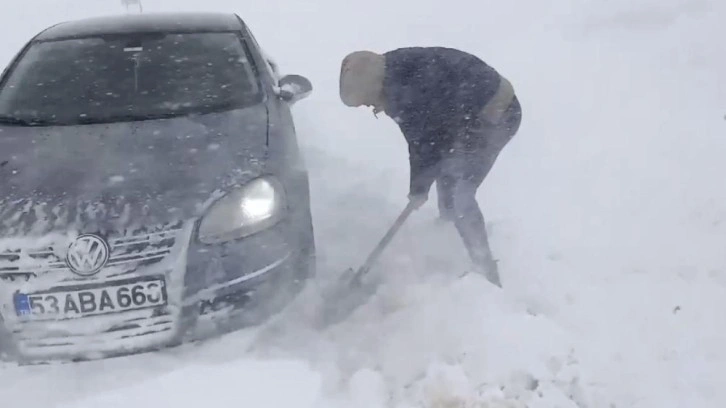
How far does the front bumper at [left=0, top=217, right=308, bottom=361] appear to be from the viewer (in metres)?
2.48

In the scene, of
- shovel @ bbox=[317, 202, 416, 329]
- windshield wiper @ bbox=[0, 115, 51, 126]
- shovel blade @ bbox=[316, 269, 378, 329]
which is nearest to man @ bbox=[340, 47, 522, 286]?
shovel @ bbox=[317, 202, 416, 329]

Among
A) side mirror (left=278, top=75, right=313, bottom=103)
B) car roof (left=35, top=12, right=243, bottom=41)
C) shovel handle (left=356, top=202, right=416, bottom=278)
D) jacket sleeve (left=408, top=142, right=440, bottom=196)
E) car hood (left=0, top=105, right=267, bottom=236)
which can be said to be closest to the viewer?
car hood (left=0, top=105, right=267, bottom=236)

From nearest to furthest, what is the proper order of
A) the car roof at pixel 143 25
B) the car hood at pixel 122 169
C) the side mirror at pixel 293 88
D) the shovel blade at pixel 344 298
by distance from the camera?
the car hood at pixel 122 169, the shovel blade at pixel 344 298, the side mirror at pixel 293 88, the car roof at pixel 143 25

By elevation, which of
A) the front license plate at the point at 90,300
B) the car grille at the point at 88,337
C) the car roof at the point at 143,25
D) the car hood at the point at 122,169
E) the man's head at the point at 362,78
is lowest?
the car grille at the point at 88,337

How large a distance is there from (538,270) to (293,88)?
1.55m

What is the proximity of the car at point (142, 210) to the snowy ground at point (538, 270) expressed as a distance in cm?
23

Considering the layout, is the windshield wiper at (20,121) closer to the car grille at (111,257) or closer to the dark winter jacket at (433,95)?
the car grille at (111,257)

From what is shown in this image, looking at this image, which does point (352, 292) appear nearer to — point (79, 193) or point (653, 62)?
point (79, 193)

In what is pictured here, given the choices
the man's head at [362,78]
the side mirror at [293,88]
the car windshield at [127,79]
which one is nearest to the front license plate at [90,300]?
the car windshield at [127,79]

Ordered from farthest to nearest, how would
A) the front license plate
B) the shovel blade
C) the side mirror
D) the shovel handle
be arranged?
the side mirror → the shovel handle → the shovel blade → the front license plate

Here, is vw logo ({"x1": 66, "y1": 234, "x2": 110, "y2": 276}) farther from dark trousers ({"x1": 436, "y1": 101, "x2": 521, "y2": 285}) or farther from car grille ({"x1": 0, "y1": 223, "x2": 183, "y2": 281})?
dark trousers ({"x1": 436, "y1": 101, "x2": 521, "y2": 285})

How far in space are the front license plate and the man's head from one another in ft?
3.91

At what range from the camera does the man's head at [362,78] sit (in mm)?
3127

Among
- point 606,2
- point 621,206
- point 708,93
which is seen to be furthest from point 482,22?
point 621,206
